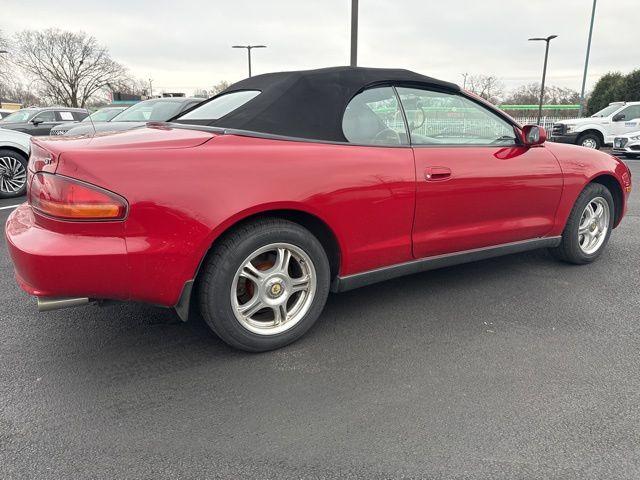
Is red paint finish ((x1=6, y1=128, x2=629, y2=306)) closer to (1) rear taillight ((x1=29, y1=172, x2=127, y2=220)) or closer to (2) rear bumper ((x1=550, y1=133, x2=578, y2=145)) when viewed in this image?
(1) rear taillight ((x1=29, y1=172, x2=127, y2=220))

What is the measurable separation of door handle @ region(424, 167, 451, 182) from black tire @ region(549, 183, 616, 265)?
1.53 metres

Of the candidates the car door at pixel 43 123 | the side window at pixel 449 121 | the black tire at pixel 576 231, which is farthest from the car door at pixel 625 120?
the car door at pixel 43 123

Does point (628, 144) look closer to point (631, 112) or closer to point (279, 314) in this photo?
point (631, 112)

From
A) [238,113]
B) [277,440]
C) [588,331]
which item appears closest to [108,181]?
[238,113]

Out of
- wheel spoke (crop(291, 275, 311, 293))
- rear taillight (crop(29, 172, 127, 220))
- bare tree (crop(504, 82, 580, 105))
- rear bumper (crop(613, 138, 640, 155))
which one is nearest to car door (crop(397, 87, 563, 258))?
wheel spoke (crop(291, 275, 311, 293))

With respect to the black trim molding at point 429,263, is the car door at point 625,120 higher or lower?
higher

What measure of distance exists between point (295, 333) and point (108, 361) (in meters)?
1.00

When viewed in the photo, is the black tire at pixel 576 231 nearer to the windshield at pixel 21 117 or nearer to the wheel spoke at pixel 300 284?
the wheel spoke at pixel 300 284

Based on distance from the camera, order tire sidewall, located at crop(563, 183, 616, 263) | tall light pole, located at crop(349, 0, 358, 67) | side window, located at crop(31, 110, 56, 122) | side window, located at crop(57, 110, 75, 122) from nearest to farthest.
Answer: tire sidewall, located at crop(563, 183, 616, 263)
tall light pole, located at crop(349, 0, 358, 67)
side window, located at crop(31, 110, 56, 122)
side window, located at crop(57, 110, 75, 122)

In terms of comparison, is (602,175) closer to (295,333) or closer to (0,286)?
(295,333)

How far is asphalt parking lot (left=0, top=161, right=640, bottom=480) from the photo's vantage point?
182 cm

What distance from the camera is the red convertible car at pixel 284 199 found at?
2.11 m

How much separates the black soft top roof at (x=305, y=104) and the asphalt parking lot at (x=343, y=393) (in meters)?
1.21

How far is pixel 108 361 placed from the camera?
2523 millimetres
